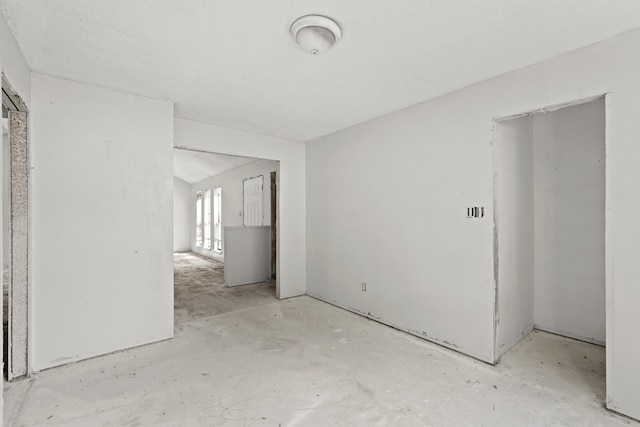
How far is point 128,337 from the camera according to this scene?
9.44ft

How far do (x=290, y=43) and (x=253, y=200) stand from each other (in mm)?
4678

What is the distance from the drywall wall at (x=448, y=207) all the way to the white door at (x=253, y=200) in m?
1.95

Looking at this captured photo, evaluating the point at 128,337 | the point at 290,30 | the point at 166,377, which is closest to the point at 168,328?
the point at 128,337

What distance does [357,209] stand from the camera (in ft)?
12.7

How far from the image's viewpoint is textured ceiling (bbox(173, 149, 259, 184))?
676cm

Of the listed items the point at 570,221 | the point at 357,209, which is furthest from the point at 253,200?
the point at 570,221

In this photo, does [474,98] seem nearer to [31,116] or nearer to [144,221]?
[144,221]

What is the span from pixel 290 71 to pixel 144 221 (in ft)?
6.27

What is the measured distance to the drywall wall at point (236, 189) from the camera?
19.8ft

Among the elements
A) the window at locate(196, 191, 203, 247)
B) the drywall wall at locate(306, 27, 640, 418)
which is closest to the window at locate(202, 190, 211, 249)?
the window at locate(196, 191, 203, 247)

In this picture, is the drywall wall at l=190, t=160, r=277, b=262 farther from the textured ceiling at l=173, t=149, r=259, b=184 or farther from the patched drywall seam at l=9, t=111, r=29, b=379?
the patched drywall seam at l=9, t=111, r=29, b=379

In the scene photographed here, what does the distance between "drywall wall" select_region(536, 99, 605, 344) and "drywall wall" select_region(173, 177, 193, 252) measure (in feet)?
31.2

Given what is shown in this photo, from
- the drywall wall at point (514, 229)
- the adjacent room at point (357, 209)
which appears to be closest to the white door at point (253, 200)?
the adjacent room at point (357, 209)

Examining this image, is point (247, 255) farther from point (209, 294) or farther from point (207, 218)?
point (207, 218)
